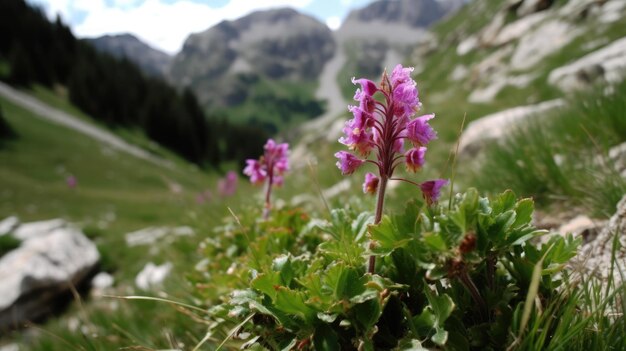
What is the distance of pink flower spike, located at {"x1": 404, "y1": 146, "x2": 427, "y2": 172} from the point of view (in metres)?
1.83

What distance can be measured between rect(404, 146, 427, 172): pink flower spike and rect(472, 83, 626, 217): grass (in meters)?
1.86

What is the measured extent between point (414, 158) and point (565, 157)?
267 cm

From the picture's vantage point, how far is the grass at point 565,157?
3.35 metres

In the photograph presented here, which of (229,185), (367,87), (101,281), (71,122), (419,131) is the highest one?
(367,87)

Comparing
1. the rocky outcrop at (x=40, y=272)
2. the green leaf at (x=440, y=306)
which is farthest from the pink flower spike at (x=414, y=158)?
the rocky outcrop at (x=40, y=272)

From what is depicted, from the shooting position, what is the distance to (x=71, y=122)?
60062mm

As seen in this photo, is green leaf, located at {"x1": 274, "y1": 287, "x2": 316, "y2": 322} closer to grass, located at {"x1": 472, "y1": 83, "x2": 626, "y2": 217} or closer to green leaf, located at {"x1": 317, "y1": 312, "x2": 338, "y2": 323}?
green leaf, located at {"x1": 317, "y1": 312, "x2": 338, "y2": 323}

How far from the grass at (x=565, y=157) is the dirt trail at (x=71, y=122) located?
57.8 m

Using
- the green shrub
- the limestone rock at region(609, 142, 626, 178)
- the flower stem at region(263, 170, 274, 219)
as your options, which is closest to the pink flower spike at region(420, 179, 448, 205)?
the flower stem at region(263, 170, 274, 219)

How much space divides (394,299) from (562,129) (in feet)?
12.3

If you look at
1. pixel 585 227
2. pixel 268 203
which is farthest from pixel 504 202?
pixel 268 203

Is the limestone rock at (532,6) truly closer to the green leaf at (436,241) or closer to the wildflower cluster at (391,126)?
the wildflower cluster at (391,126)

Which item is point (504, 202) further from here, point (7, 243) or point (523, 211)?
point (7, 243)

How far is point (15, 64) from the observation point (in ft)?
216
